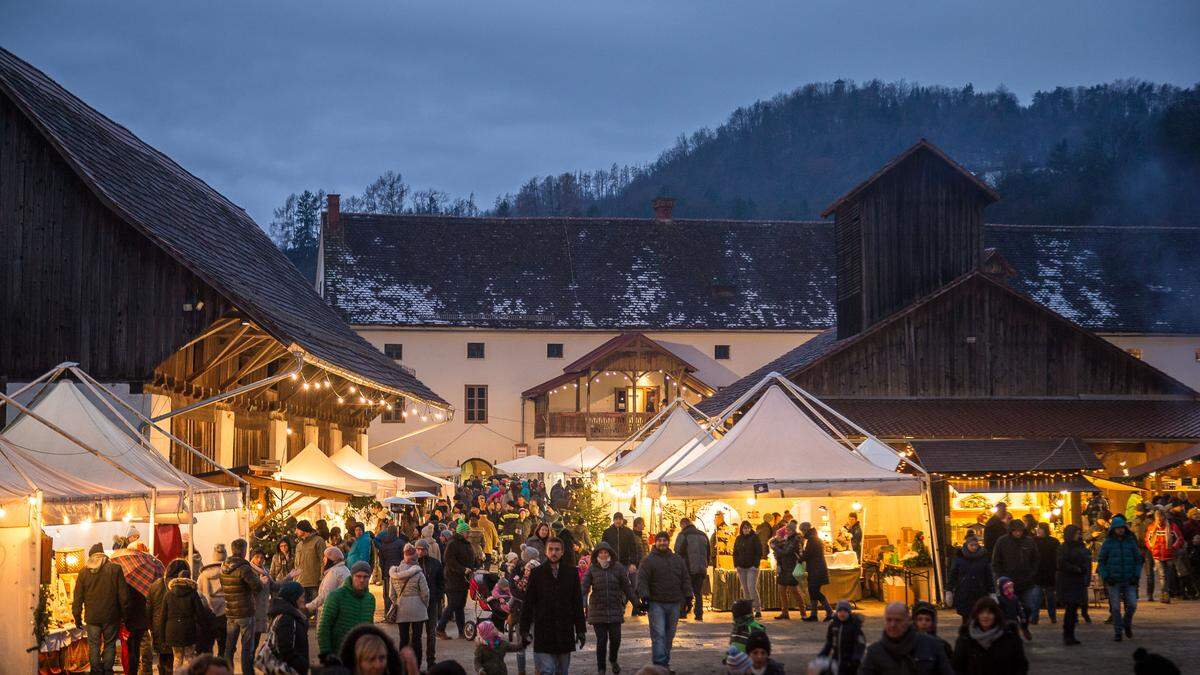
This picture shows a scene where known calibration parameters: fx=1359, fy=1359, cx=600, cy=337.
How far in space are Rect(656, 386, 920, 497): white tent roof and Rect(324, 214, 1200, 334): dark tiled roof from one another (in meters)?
35.0

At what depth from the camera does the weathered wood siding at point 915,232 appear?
111ft

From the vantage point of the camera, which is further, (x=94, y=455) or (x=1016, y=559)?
(x=1016, y=559)

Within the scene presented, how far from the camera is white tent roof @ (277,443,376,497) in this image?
2614 cm

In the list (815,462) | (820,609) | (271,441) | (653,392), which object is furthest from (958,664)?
(653,392)

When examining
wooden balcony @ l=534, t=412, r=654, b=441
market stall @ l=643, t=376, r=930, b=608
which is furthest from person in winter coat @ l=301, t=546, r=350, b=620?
wooden balcony @ l=534, t=412, r=654, b=441

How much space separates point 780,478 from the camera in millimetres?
20375

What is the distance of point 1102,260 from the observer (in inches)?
2185

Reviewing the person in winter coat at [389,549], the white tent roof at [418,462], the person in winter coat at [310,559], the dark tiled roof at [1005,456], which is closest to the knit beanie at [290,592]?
the person in winter coat at [310,559]

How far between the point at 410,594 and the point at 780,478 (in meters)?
6.89

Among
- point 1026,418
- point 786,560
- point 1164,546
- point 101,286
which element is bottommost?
point 786,560

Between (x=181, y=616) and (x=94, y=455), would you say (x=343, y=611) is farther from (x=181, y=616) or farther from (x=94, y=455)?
(x=94, y=455)

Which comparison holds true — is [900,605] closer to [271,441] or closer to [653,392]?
[271,441]

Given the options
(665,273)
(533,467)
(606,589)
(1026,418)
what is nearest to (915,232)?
(1026,418)

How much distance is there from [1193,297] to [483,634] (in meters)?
49.0
